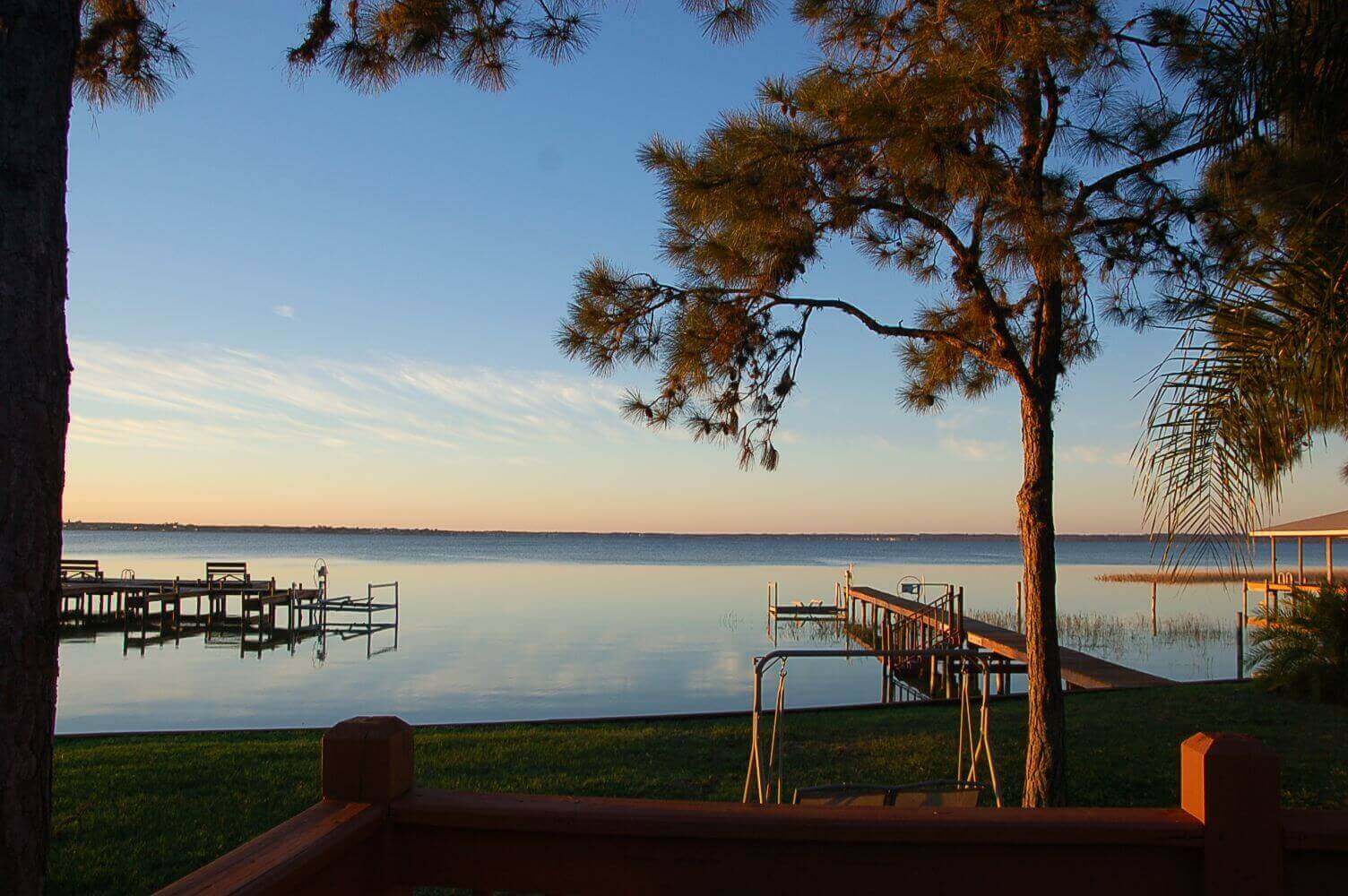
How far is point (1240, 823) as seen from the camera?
1715 millimetres

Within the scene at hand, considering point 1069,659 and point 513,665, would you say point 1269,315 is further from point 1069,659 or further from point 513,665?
point 513,665

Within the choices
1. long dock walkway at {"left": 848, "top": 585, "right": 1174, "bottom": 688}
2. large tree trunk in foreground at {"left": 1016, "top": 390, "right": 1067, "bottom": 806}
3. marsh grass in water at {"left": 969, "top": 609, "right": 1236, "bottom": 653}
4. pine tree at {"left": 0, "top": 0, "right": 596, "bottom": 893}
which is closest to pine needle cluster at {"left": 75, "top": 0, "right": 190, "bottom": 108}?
pine tree at {"left": 0, "top": 0, "right": 596, "bottom": 893}

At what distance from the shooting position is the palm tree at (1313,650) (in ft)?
35.9

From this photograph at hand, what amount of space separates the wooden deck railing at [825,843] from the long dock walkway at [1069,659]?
10.3m

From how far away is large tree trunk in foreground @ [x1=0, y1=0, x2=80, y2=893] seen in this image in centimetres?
194

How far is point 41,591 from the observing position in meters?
1.97

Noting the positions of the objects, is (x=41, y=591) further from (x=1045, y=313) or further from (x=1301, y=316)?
(x=1045, y=313)

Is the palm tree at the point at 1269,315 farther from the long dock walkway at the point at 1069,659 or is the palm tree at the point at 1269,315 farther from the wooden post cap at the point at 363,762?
the long dock walkway at the point at 1069,659

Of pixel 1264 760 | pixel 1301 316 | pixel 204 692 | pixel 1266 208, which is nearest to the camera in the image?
pixel 1264 760

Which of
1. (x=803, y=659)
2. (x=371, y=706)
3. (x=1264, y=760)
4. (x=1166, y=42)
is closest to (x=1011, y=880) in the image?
(x=1264, y=760)

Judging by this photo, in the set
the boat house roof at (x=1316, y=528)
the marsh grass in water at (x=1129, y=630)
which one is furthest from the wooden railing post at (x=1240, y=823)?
the marsh grass in water at (x=1129, y=630)

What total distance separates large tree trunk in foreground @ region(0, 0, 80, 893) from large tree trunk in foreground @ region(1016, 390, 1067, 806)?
4662 mm

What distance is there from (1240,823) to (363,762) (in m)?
1.50

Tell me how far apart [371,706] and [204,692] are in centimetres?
328
